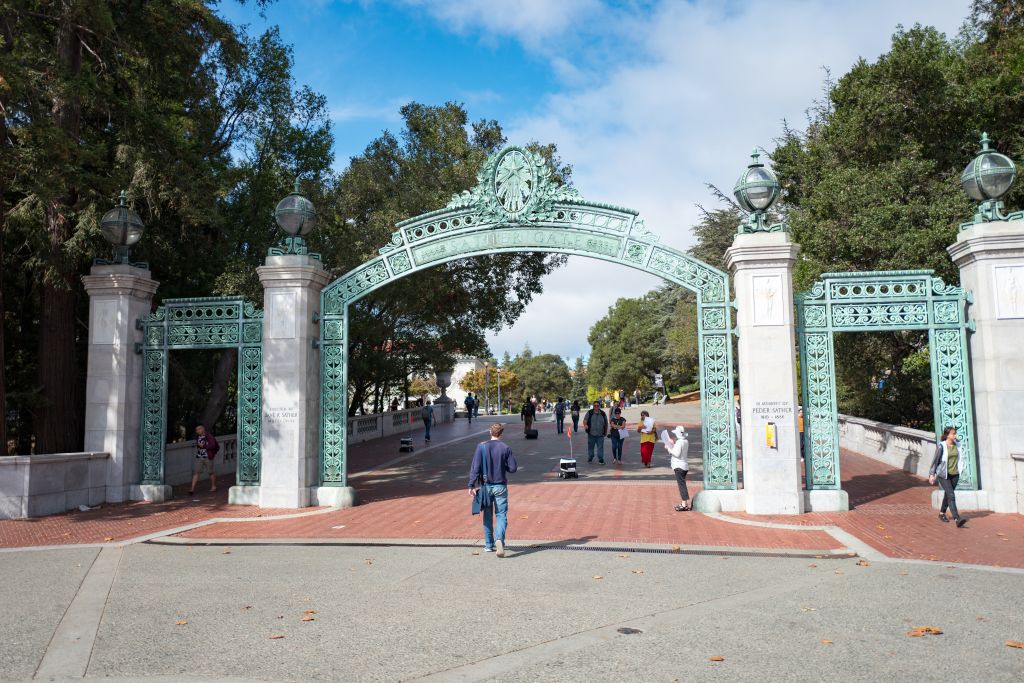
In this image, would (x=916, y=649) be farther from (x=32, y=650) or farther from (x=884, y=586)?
(x=32, y=650)

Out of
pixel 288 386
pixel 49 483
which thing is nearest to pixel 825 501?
pixel 288 386

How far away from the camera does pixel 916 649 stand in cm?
505

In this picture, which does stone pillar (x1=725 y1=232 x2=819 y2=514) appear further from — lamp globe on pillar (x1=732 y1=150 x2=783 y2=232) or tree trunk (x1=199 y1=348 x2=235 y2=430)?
tree trunk (x1=199 y1=348 x2=235 y2=430)

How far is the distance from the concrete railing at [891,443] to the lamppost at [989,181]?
4.98 metres

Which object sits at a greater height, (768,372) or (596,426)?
(768,372)

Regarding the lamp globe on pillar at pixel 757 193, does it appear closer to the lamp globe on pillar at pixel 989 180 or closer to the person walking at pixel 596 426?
the lamp globe on pillar at pixel 989 180

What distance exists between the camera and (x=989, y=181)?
1110 centimetres

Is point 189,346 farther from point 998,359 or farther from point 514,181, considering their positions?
point 998,359

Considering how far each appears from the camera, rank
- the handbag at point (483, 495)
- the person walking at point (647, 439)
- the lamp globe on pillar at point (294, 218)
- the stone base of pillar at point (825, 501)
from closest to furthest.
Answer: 1. the handbag at point (483, 495)
2. the stone base of pillar at point (825, 501)
3. the lamp globe on pillar at point (294, 218)
4. the person walking at point (647, 439)

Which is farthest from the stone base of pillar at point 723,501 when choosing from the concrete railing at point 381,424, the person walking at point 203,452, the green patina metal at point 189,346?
the concrete railing at point 381,424

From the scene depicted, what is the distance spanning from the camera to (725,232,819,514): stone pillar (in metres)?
10.9

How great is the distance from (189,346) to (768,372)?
1018 cm

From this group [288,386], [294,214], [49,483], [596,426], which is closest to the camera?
[49,483]

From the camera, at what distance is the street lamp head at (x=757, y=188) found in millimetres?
11461
